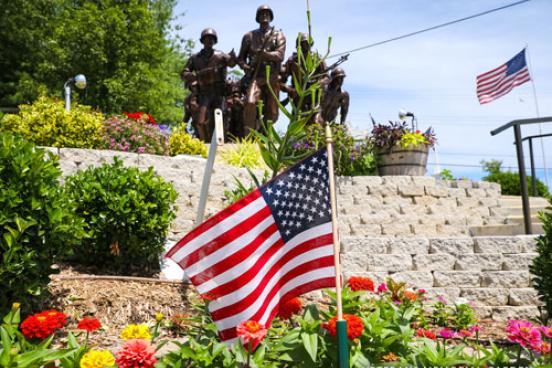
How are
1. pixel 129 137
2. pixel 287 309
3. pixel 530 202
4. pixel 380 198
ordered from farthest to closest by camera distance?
1. pixel 530 202
2. pixel 380 198
3. pixel 129 137
4. pixel 287 309

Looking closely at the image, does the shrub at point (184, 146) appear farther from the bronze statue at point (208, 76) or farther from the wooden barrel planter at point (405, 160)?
the wooden barrel planter at point (405, 160)

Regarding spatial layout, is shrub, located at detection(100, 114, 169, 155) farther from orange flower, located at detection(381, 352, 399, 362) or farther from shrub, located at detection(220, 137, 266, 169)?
orange flower, located at detection(381, 352, 399, 362)

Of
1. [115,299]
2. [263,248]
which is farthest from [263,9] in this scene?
[263,248]

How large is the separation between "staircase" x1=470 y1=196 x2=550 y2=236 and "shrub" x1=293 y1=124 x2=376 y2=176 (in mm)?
2535

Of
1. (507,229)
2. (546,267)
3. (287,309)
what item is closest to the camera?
(287,309)

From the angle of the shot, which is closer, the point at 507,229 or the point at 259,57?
the point at 507,229

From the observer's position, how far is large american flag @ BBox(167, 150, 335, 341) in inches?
102

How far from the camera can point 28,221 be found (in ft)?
12.7

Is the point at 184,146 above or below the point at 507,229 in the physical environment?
above

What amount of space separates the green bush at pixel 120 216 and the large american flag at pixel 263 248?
2887 millimetres

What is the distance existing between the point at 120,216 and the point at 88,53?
638 inches

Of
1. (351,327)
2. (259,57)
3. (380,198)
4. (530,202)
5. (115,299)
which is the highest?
(259,57)

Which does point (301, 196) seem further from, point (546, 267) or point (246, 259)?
point (546, 267)

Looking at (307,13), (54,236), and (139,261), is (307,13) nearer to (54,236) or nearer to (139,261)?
(54,236)
